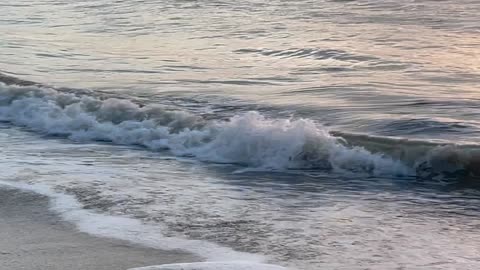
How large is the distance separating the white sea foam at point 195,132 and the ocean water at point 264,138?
2 centimetres

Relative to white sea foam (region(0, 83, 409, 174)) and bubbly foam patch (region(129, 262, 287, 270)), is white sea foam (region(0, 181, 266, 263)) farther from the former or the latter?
white sea foam (region(0, 83, 409, 174))

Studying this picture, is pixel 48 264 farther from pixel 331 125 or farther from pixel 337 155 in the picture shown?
pixel 331 125

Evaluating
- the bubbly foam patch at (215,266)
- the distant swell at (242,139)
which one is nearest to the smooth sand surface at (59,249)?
the bubbly foam patch at (215,266)

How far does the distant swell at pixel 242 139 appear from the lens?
801cm

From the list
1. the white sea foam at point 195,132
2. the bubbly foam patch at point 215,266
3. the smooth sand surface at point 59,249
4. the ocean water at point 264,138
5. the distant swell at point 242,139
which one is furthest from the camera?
the white sea foam at point 195,132

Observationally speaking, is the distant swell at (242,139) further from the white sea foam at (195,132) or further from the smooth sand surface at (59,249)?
the smooth sand surface at (59,249)

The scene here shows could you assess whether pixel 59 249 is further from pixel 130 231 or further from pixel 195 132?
pixel 195 132

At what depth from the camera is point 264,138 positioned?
8.71 meters

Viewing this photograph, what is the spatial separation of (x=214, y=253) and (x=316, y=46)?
34.3ft

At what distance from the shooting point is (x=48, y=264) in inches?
210

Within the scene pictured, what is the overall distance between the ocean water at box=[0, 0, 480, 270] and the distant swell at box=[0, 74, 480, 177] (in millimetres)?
21

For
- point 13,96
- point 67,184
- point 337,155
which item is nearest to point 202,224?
point 67,184

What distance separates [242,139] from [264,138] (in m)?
0.21

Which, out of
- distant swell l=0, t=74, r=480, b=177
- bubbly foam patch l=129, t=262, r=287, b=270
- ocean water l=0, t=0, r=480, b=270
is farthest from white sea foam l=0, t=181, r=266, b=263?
distant swell l=0, t=74, r=480, b=177
